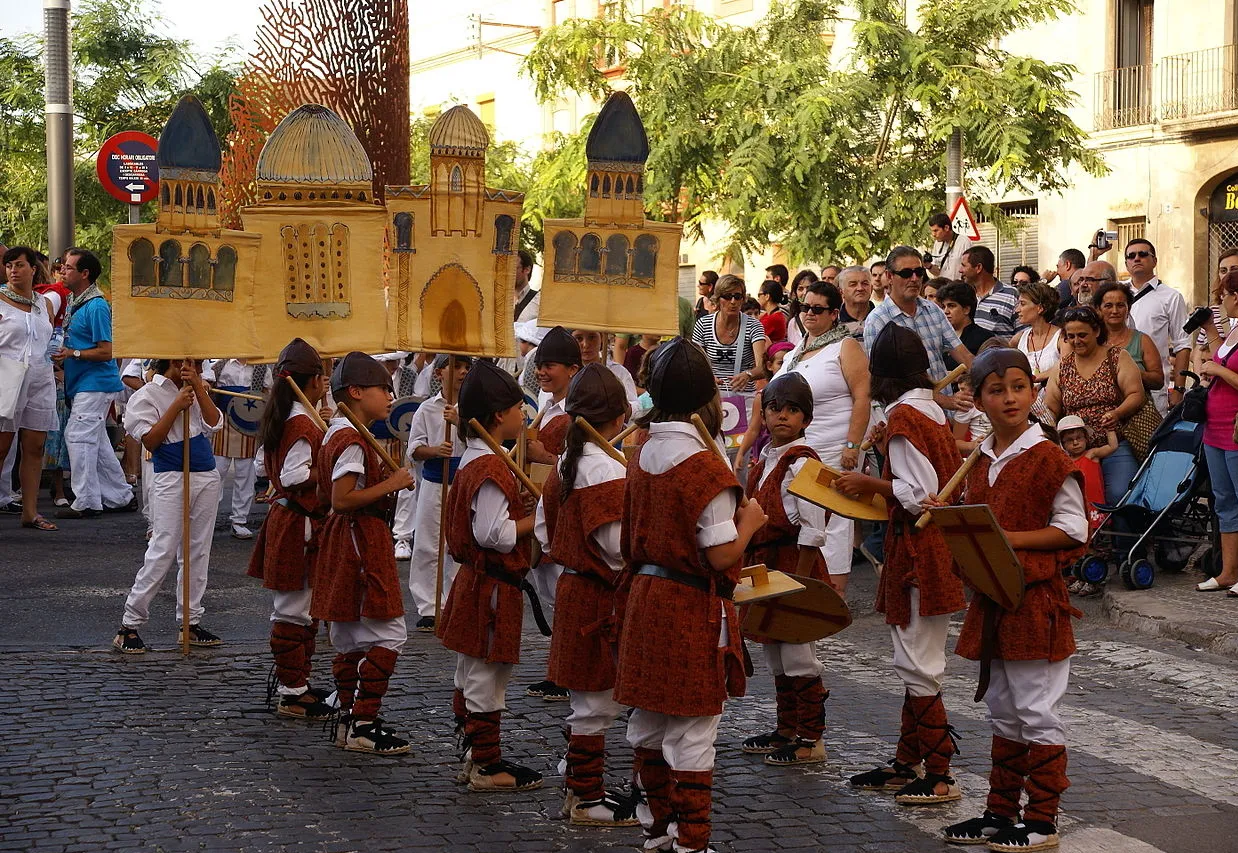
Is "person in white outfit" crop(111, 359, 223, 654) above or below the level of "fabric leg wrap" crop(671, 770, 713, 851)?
above

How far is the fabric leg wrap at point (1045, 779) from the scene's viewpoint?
5270mm

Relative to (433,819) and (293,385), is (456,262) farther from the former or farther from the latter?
(433,819)

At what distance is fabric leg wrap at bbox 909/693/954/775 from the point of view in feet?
19.3

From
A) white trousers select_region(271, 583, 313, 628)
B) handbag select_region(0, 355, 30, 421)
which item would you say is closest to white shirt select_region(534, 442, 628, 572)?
white trousers select_region(271, 583, 313, 628)

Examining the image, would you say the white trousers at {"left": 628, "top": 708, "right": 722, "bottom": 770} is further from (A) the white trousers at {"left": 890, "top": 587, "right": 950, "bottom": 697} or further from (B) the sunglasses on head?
(B) the sunglasses on head

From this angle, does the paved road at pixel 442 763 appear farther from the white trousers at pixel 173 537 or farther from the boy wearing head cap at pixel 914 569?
the white trousers at pixel 173 537

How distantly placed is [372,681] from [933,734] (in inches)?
90.3

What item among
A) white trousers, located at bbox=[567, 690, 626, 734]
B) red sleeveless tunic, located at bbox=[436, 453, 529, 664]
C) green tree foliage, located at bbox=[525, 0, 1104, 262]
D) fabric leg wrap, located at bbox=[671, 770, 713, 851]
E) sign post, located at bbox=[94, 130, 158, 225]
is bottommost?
fabric leg wrap, located at bbox=[671, 770, 713, 851]

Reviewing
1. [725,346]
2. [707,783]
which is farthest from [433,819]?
[725,346]

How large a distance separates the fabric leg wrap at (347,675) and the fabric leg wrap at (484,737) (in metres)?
0.89

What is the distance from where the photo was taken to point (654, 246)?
795cm

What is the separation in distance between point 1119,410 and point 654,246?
417 centimetres

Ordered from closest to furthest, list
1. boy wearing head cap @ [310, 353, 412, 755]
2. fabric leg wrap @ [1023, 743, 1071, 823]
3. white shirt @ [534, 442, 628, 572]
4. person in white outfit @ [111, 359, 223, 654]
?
fabric leg wrap @ [1023, 743, 1071, 823], white shirt @ [534, 442, 628, 572], boy wearing head cap @ [310, 353, 412, 755], person in white outfit @ [111, 359, 223, 654]

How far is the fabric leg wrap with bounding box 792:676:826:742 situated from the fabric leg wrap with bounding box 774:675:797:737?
4 cm
